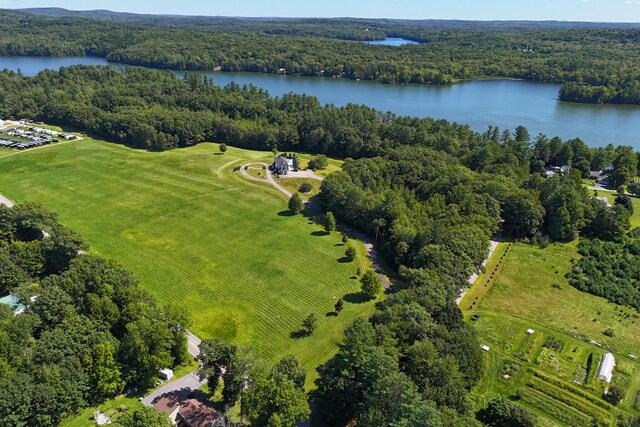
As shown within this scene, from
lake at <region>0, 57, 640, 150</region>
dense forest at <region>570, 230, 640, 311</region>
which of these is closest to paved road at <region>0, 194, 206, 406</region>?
dense forest at <region>570, 230, 640, 311</region>

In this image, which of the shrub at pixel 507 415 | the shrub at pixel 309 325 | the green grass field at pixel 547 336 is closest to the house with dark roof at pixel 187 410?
the shrub at pixel 309 325

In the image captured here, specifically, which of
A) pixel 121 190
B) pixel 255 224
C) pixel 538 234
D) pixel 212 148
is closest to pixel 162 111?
pixel 212 148

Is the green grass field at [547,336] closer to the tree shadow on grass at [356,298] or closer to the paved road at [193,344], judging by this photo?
the tree shadow on grass at [356,298]

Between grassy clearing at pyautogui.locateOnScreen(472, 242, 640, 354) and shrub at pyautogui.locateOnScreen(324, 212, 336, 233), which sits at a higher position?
shrub at pyautogui.locateOnScreen(324, 212, 336, 233)

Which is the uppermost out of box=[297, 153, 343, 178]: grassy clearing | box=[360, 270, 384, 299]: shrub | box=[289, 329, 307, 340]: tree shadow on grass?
box=[297, 153, 343, 178]: grassy clearing

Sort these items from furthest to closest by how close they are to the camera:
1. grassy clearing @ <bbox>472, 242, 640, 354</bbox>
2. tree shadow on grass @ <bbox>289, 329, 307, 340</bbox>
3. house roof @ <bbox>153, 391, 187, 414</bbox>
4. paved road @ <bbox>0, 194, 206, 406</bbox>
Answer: grassy clearing @ <bbox>472, 242, 640, 354</bbox>, tree shadow on grass @ <bbox>289, 329, 307, 340</bbox>, paved road @ <bbox>0, 194, 206, 406</bbox>, house roof @ <bbox>153, 391, 187, 414</bbox>

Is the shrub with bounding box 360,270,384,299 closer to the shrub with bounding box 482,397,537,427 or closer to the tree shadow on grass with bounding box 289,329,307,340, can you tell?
the tree shadow on grass with bounding box 289,329,307,340

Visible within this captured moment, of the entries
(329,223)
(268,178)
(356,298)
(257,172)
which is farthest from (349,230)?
(257,172)

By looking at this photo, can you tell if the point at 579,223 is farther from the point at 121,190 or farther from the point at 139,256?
the point at 121,190
